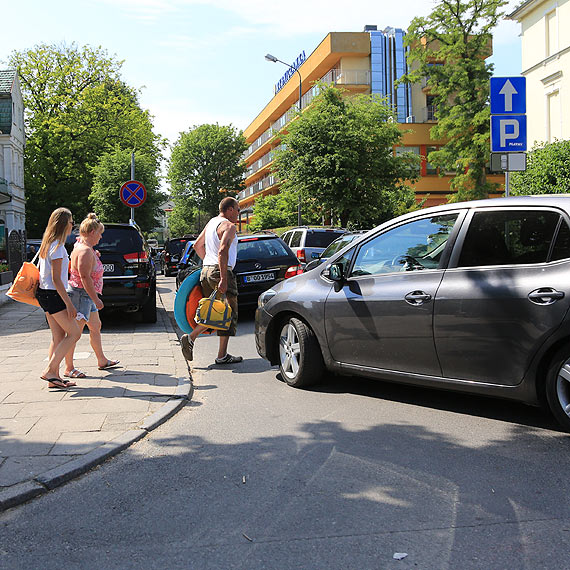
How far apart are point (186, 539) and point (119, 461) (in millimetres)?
1404

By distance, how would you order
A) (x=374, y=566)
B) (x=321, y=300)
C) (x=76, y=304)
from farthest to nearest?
(x=76, y=304) < (x=321, y=300) < (x=374, y=566)

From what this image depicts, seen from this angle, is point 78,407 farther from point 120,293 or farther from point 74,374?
point 120,293

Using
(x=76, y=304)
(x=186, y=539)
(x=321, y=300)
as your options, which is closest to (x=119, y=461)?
(x=186, y=539)

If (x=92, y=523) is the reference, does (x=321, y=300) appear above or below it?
above

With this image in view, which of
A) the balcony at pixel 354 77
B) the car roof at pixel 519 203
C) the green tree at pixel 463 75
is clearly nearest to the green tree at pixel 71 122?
the balcony at pixel 354 77

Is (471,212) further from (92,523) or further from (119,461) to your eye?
(92,523)

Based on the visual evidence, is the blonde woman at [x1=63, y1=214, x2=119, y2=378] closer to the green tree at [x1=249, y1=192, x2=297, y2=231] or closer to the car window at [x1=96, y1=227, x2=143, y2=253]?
the car window at [x1=96, y1=227, x2=143, y2=253]

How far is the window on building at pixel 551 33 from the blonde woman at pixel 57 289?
30722 millimetres

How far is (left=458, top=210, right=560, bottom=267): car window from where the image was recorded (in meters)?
4.78

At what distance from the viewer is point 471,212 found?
17.3ft

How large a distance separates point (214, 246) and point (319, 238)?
1111cm

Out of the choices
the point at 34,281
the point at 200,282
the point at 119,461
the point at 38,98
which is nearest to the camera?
the point at 119,461

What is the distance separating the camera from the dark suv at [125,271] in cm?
1177

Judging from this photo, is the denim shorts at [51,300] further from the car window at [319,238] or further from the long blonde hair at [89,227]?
the car window at [319,238]
